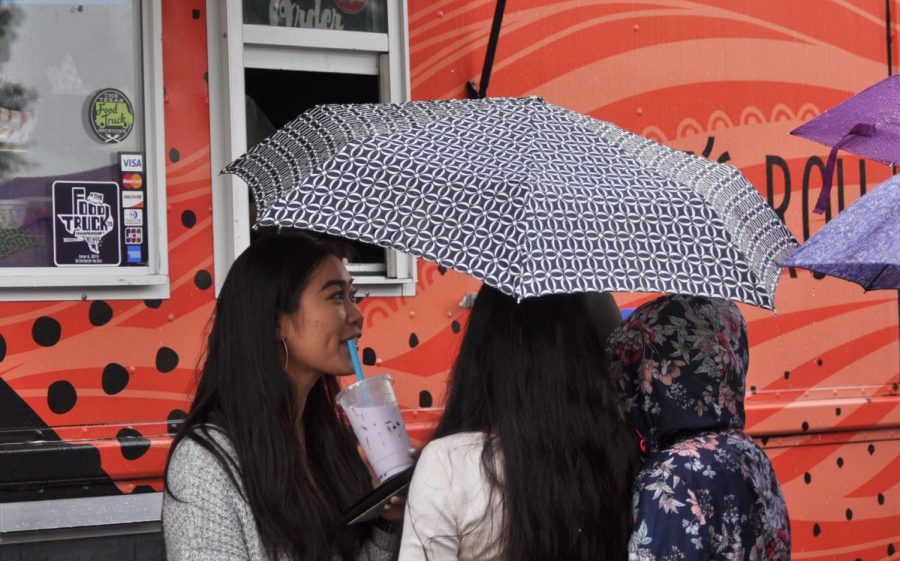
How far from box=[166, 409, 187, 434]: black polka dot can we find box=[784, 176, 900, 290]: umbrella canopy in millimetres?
2038

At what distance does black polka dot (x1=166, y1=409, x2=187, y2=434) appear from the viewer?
147 inches

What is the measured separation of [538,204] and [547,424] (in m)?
0.41

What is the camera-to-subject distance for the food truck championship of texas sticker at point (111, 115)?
3.73m

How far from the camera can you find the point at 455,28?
4.33 meters

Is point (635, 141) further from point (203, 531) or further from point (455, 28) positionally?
point (455, 28)

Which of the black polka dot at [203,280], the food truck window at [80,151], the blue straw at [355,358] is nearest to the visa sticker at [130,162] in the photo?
the food truck window at [80,151]

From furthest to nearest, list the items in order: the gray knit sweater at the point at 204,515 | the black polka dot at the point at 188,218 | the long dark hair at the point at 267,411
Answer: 1. the black polka dot at the point at 188,218
2. the long dark hair at the point at 267,411
3. the gray knit sweater at the point at 204,515

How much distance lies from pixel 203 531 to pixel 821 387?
10.7 feet

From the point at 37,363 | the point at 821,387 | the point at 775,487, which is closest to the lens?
the point at 775,487

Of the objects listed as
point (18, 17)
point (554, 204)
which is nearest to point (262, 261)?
point (554, 204)

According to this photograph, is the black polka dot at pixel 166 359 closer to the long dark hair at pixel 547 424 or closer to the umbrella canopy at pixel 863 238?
the long dark hair at pixel 547 424

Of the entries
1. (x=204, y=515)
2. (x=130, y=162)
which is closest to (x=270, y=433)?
(x=204, y=515)

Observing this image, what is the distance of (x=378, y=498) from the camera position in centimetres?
249

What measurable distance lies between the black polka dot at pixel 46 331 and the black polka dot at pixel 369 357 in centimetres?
100
